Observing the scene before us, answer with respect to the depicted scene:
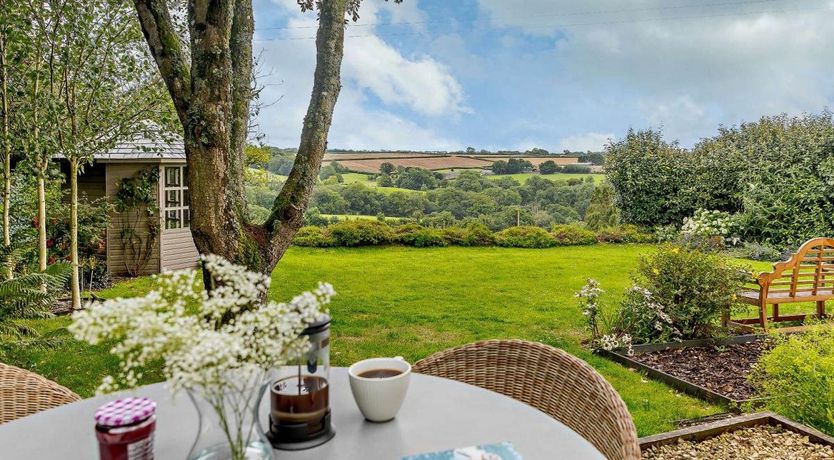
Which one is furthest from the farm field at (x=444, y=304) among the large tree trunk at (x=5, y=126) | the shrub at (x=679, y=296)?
the large tree trunk at (x=5, y=126)

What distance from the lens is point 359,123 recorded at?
312 inches

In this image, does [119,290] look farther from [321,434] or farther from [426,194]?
[321,434]

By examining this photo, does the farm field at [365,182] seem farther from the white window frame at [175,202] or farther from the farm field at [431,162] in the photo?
the white window frame at [175,202]

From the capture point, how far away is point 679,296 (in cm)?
403

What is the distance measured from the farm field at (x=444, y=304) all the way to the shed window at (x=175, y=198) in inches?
44.8

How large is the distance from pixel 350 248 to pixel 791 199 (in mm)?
7107

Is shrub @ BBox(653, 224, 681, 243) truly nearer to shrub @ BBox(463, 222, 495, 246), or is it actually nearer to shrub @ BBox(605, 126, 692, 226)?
shrub @ BBox(605, 126, 692, 226)

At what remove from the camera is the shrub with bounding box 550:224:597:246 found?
32.1 feet

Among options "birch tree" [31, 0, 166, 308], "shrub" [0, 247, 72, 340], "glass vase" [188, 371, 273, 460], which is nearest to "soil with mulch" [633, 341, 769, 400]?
Result: "glass vase" [188, 371, 273, 460]

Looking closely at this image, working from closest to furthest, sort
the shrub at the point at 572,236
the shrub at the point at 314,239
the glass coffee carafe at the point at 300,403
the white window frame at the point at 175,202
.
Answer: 1. the glass coffee carafe at the point at 300,403
2. the white window frame at the point at 175,202
3. the shrub at the point at 314,239
4. the shrub at the point at 572,236

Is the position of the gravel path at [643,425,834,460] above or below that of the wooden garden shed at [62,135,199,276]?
below

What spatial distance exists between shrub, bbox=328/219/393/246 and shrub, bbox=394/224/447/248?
0.71 feet

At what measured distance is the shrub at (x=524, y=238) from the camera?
31.7 ft

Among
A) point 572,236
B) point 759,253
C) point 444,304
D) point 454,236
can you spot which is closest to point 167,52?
point 444,304
